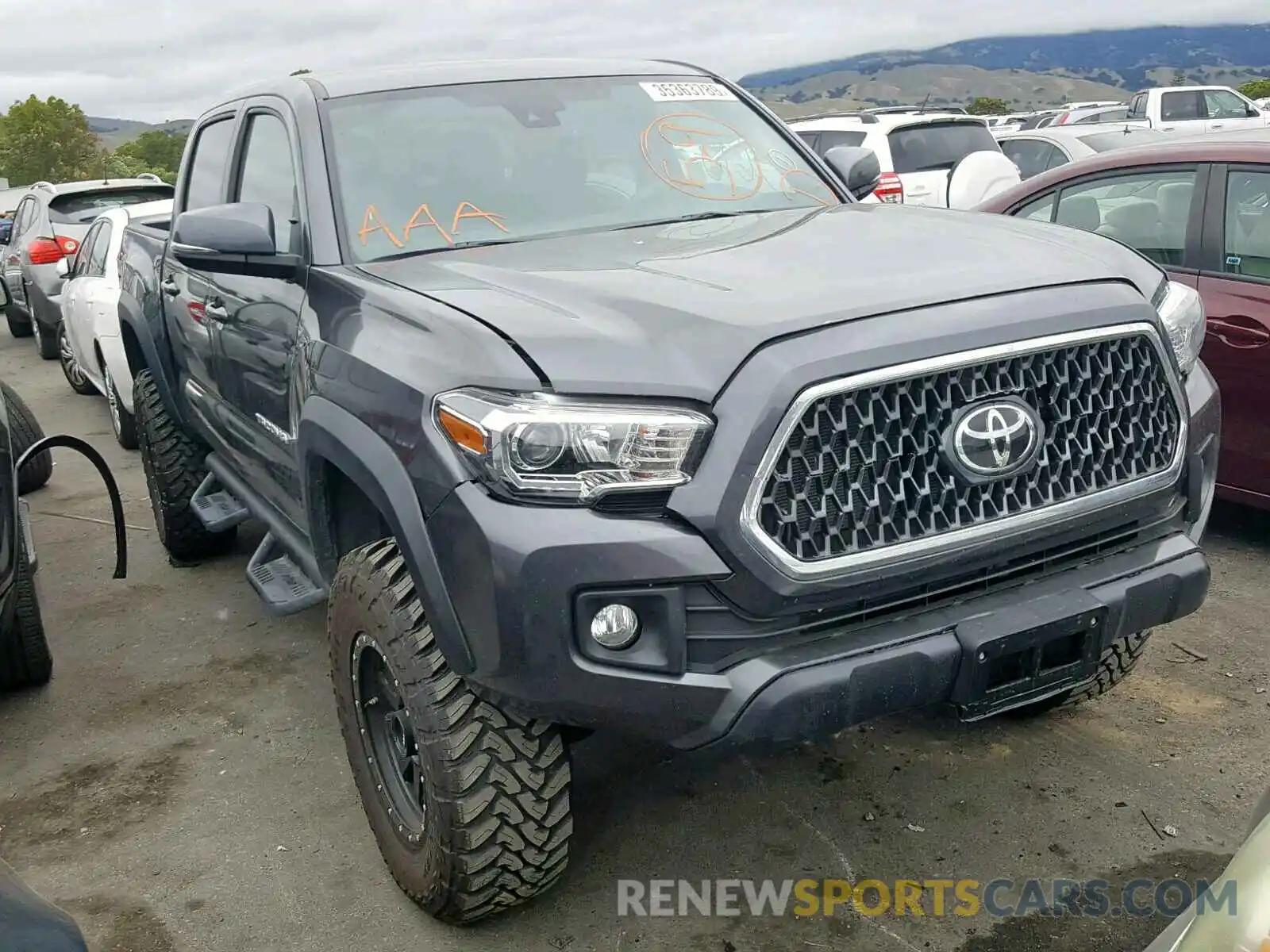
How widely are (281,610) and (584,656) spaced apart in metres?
1.59

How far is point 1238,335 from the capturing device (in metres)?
4.54

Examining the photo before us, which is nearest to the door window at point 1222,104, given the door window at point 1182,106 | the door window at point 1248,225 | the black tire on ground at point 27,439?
the door window at point 1182,106

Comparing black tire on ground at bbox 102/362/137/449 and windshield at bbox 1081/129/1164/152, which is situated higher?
windshield at bbox 1081/129/1164/152

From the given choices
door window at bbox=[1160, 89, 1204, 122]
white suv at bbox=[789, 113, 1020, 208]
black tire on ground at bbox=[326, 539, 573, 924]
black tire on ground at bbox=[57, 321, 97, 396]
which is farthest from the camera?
door window at bbox=[1160, 89, 1204, 122]

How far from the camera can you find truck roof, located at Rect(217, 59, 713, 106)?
365 cm

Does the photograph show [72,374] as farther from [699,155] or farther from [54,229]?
[699,155]

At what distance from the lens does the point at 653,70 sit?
4.07 m

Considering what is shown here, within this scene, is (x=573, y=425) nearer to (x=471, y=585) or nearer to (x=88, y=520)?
(x=471, y=585)

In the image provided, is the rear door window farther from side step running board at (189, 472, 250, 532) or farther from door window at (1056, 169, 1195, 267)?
side step running board at (189, 472, 250, 532)

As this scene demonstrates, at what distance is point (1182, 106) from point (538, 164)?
1992cm

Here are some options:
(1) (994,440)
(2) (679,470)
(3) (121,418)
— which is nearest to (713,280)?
(2) (679,470)

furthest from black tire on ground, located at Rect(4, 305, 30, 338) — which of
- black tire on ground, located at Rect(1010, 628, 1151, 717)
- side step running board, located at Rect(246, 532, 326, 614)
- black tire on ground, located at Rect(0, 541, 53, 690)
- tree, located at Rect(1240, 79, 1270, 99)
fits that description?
tree, located at Rect(1240, 79, 1270, 99)

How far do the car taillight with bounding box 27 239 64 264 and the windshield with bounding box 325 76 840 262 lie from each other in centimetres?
1020

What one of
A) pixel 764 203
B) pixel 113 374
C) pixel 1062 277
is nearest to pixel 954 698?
pixel 1062 277
